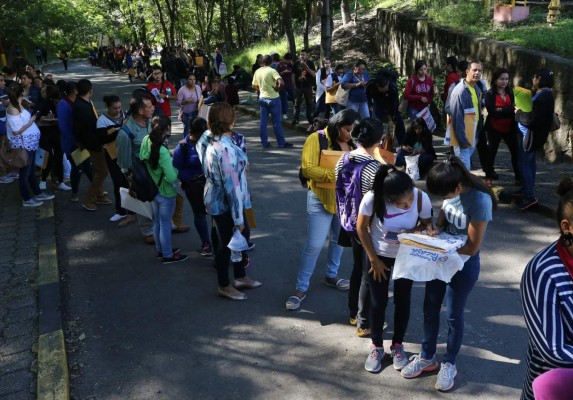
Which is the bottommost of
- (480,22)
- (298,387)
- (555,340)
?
(298,387)

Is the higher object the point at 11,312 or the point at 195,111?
the point at 195,111

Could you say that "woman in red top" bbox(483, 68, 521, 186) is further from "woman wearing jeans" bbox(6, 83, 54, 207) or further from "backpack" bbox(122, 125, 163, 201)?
"woman wearing jeans" bbox(6, 83, 54, 207)

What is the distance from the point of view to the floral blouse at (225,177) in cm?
455

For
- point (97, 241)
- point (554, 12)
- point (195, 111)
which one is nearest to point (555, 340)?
point (97, 241)

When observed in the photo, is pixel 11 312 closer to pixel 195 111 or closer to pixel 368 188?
pixel 368 188

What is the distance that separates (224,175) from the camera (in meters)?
4.57

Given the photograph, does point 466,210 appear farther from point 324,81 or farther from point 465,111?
point 324,81

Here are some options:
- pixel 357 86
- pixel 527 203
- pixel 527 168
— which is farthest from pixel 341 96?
pixel 527 203

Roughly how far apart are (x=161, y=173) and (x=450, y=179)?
131 inches

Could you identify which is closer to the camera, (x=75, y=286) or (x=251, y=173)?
(x=75, y=286)

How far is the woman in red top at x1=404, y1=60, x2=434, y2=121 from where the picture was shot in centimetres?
879

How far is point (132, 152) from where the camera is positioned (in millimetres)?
6012

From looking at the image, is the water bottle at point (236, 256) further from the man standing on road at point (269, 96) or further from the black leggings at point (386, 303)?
the man standing on road at point (269, 96)

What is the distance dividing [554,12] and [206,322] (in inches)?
389
